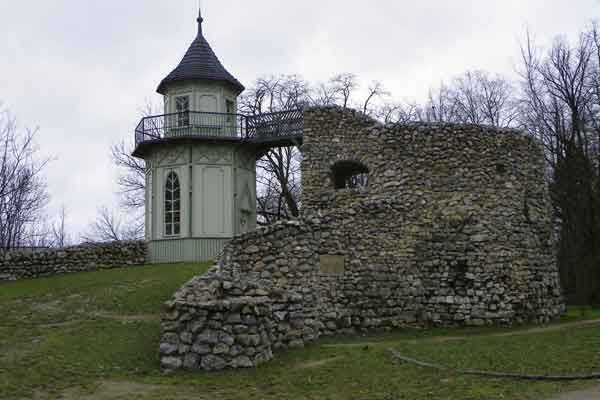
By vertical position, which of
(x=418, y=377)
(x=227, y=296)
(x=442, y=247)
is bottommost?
(x=418, y=377)

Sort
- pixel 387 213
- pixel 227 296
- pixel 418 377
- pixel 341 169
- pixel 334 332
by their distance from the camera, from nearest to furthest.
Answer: pixel 418 377, pixel 227 296, pixel 334 332, pixel 387 213, pixel 341 169

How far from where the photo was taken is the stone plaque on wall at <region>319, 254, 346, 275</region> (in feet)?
45.2

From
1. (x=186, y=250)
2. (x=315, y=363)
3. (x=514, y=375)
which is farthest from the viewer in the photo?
(x=186, y=250)

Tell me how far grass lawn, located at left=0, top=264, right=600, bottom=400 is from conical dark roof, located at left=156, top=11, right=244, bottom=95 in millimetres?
12187

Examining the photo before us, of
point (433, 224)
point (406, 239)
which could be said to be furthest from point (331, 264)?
point (433, 224)

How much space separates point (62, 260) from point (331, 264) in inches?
422

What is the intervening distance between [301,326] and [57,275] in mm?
10800

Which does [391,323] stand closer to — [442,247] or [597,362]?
[442,247]

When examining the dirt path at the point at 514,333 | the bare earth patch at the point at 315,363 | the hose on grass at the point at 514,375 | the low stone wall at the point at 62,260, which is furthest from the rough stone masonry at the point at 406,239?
the low stone wall at the point at 62,260

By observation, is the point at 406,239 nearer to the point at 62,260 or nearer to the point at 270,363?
the point at 270,363

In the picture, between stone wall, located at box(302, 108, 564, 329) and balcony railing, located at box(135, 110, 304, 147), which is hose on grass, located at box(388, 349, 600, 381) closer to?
stone wall, located at box(302, 108, 564, 329)

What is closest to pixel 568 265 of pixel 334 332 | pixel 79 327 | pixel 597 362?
pixel 334 332

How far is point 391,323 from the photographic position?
14.3 metres

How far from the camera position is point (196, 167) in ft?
77.6
